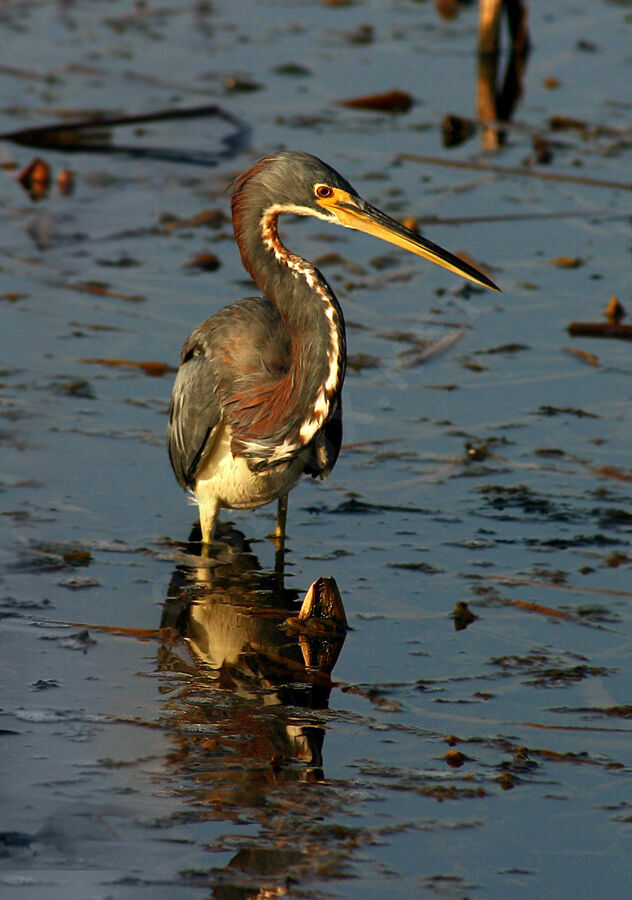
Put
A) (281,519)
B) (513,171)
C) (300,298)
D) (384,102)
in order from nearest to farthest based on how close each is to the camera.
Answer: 1. (300,298)
2. (281,519)
3. (513,171)
4. (384,102)

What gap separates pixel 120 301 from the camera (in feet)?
28.1

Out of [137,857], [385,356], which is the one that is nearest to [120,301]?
[385,356]

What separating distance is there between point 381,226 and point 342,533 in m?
1.43

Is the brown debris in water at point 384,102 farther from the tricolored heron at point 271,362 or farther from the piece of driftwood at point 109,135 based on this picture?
the tricolored heron at point 271,362

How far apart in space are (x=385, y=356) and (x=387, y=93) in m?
4.59

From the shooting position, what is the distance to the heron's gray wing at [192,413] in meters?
5.89

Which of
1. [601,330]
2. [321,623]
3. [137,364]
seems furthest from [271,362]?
[601,330]

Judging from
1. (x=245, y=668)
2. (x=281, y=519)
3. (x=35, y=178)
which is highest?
(x=35, y=178)

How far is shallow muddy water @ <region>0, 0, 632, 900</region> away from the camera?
404 centimetres

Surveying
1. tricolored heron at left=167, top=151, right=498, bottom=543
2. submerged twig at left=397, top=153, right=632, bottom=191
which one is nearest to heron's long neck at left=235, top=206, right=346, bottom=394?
tricolored heron at left=167, top=151, right=498, bottom=543

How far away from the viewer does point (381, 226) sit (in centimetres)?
558

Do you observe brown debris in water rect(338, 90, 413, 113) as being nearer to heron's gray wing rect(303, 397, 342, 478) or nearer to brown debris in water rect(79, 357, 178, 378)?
brown debris in water rect(79, 357, 178, 378)

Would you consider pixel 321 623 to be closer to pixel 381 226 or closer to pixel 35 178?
pixel 381 226

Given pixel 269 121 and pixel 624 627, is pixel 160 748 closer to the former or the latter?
pixel 624 627
